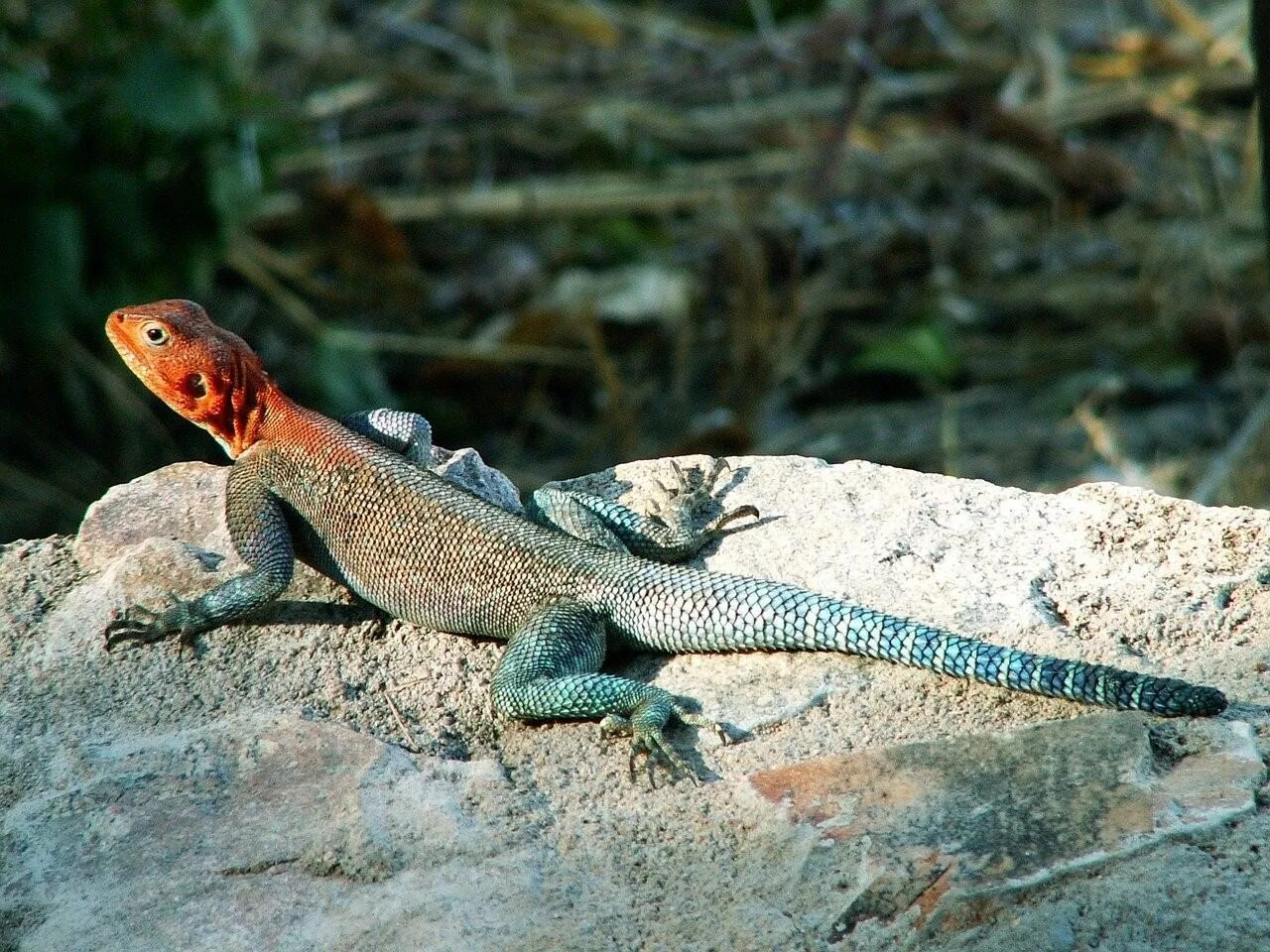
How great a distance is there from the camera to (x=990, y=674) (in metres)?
2.77

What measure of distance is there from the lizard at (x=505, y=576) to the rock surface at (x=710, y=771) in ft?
0.19

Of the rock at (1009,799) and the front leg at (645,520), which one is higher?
the front leg at (645,520)

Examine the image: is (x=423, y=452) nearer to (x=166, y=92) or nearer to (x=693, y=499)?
(x=693, y=499)

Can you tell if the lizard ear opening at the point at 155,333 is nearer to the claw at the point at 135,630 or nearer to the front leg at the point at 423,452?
the front leg at the point at 423,452

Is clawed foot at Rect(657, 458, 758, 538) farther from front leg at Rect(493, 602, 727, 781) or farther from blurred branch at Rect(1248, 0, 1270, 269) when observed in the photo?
blurred branch at Rect(1248, 0, 1270, 269)

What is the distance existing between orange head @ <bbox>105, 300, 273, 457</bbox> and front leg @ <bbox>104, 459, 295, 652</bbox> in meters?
0.19

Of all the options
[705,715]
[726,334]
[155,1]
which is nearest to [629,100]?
[726,334]

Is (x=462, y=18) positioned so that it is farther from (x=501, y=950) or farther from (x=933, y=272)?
(x=501, y=950)

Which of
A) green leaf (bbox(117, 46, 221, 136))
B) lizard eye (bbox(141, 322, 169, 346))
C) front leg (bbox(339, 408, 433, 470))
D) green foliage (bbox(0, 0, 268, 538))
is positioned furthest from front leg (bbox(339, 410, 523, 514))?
green leaf (bbox(117, 46, 221, 136))

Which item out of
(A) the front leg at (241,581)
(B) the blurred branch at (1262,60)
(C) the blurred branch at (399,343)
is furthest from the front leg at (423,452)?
(C) the blurred branch at (399,343)

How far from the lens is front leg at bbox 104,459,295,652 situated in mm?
3145

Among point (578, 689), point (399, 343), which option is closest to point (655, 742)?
point (578, 689)

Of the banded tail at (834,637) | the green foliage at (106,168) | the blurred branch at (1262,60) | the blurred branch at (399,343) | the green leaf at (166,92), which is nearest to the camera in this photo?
the banded tail at (834,637)

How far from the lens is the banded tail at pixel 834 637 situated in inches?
105
